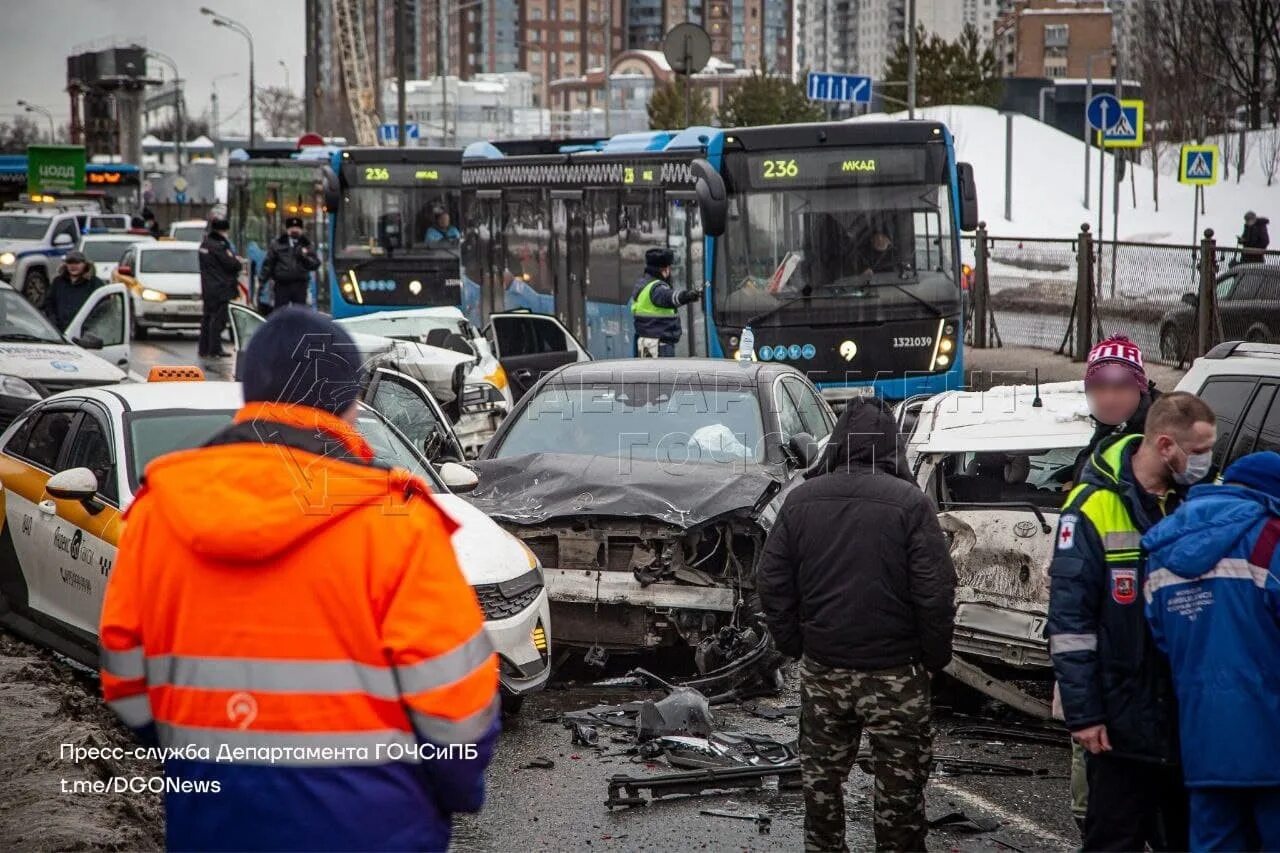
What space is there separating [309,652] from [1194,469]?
2.85 metres

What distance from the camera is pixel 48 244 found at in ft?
115

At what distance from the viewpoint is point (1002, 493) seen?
849cm

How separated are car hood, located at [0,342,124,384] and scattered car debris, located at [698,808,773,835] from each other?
1014cm

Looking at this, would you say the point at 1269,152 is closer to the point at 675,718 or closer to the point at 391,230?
the point at 391,230

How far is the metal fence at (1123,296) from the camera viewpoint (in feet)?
63.7

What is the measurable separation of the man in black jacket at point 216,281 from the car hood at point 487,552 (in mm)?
15416

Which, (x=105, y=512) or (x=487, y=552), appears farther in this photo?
(x=105, y=512)

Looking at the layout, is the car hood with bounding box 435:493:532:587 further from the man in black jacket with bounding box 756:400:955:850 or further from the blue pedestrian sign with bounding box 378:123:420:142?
the blue pedestrian sign with bounding box 378:123:420:142

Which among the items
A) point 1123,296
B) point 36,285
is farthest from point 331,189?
point 1123,296

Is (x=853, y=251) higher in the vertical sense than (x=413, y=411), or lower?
higher

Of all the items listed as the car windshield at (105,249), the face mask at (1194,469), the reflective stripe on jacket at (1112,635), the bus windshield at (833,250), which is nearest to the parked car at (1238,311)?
the bus windshield at (833,250)

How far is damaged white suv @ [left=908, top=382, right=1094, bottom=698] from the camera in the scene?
7.35 meters

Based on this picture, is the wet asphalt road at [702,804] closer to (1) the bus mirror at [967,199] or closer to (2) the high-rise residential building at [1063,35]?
(1) the bus mirror at [967,199]

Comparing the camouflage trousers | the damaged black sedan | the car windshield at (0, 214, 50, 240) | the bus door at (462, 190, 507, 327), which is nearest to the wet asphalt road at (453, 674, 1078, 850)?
the camouflage trousers
